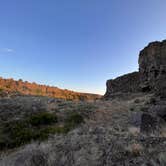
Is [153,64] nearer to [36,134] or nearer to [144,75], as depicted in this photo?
[144,75]

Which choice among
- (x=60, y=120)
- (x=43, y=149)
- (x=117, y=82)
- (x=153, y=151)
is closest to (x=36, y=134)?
(x=60, y=120)

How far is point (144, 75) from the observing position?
35.7 meters

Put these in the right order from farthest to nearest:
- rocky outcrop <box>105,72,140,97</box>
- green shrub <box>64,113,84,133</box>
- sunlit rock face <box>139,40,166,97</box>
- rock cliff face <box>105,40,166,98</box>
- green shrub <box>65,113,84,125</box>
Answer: rocky outcrop <box>105,72,140,97</box> → rock cliff face <box>105,40,166,98</box> → sunlit rock face <box>139,40,166,97</box> → green shrub <box>65,113,84,125</box> → green shrub <box>64,113,84,133</box>

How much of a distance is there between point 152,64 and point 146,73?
208 centimetres

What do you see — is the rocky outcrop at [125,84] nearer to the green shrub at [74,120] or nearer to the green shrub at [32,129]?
the green shrub at [74,120]

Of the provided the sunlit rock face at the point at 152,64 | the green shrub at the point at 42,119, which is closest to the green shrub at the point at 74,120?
the green shrub at the point at 42,119

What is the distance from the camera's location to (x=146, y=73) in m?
35.2

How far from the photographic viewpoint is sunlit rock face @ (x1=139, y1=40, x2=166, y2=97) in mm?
32094

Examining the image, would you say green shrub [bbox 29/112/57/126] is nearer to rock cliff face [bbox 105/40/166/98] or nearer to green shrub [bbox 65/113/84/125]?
green shrub [bbox 65/113/84/125]

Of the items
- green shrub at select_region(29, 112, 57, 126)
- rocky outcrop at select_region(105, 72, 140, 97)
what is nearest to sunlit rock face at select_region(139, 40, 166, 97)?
rocky outcrop at select_region(105, 72, 140, 97)

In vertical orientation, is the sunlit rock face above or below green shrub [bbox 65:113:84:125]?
above

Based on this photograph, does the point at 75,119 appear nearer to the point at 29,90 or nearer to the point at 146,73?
the point at 146,73

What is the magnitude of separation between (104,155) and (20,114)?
1061 cm

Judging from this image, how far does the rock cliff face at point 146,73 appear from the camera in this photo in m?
32.3
